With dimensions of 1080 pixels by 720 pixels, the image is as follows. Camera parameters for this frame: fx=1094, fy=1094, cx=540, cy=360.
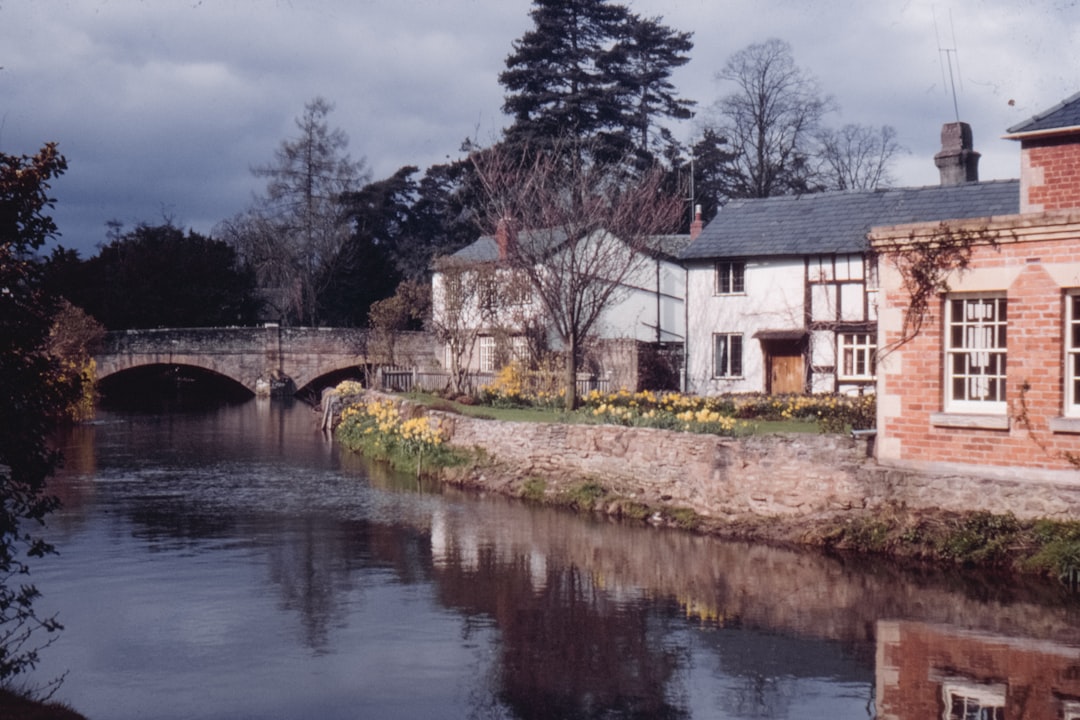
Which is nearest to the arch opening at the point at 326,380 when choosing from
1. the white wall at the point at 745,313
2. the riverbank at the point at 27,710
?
the white wall at the point at 745,313

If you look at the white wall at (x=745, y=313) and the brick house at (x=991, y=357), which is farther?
the white wall at (x=745, y=313)

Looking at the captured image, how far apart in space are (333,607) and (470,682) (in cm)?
319

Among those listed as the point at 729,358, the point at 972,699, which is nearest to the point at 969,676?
the point at 972,699

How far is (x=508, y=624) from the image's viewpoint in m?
11.2

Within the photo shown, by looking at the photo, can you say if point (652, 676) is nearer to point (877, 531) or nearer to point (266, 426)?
point (877, 531)

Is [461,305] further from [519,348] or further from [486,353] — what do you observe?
[486,353]

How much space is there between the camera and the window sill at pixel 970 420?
13992 mm

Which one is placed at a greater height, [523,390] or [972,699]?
[523,390]

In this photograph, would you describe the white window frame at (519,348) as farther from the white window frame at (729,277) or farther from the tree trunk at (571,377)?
the tree trunk at (571,377)

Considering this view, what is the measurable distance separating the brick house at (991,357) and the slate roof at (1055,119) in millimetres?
5390

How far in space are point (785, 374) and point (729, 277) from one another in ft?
12.4

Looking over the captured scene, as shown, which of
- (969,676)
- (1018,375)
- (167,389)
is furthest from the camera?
(167,389)

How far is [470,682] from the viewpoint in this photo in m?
9.16

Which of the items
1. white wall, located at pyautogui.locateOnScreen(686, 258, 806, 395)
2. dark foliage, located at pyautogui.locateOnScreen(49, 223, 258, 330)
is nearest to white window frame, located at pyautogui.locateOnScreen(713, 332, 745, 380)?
white wall, located at pyautogui.locateOnScreen(686, 258, 806, 395)
